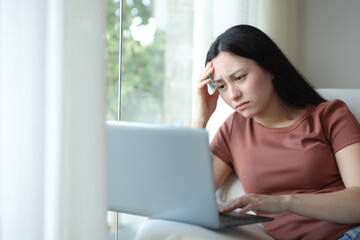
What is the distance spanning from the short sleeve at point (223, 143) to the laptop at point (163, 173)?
0.48 m

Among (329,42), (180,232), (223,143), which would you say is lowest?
(180,232)

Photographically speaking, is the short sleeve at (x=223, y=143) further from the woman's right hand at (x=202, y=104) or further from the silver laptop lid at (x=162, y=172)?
the silver laptop lid at (x=162, y=172)

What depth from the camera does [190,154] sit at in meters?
1.12

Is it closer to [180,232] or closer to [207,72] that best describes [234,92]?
[207,72]

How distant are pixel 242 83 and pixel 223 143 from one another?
0.26 metres

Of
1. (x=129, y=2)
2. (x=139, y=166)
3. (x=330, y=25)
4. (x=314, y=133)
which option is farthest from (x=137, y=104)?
(x=139, y=166)

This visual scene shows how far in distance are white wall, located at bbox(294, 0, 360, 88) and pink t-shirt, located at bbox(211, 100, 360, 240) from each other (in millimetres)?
1410

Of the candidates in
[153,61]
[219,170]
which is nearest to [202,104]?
[219,170]

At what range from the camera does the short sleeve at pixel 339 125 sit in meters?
1.48

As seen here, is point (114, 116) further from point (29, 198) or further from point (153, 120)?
point (29, 198)

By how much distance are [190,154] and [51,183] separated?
0.99ft

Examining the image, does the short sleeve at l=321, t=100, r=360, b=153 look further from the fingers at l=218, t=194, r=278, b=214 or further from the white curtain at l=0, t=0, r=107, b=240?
the white curtain at l=0, t=0, r=107, b=240

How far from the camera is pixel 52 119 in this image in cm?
104

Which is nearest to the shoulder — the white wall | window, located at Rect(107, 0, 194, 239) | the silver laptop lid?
the silver laptop lid
